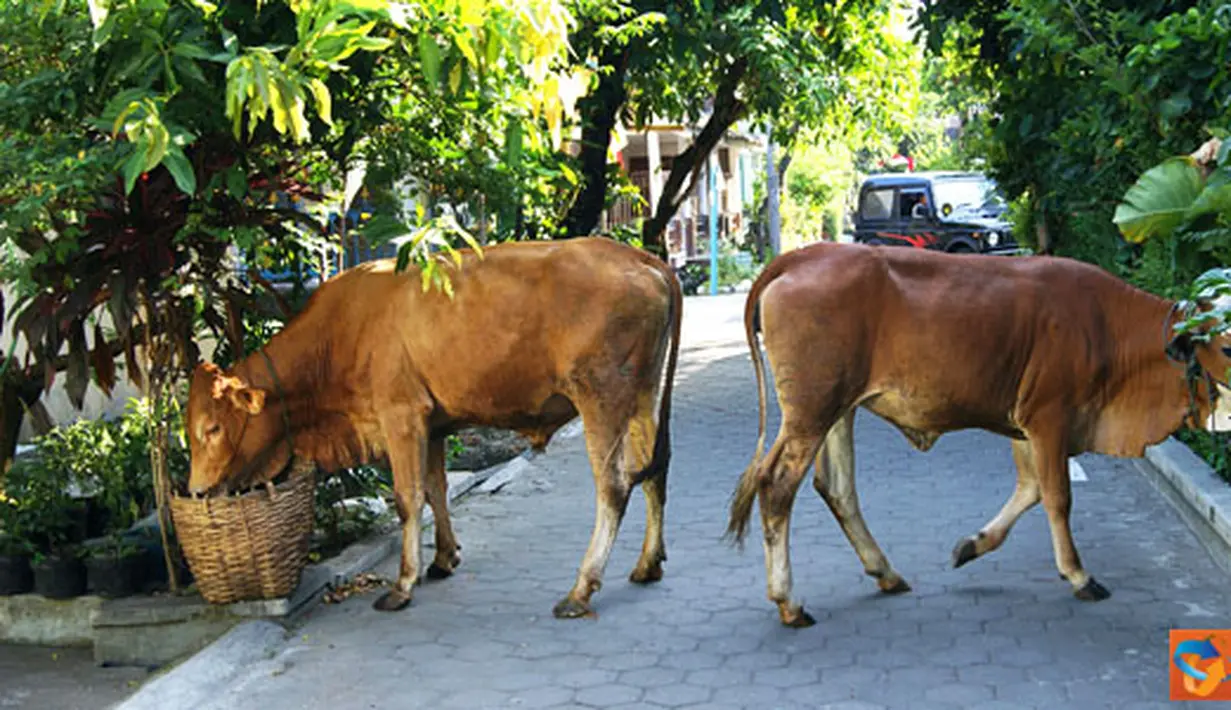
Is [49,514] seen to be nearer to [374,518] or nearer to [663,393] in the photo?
[374,518]

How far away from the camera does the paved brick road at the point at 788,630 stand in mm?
5906

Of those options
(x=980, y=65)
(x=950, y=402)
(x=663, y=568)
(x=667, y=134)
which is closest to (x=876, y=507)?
(x=663, y=568)

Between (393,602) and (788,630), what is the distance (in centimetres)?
191

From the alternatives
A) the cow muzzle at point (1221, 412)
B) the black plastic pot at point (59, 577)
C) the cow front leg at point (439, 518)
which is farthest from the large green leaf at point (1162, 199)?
the black plastic pot at point (59, 577)

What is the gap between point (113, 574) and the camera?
7348 mm

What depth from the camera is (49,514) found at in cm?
755

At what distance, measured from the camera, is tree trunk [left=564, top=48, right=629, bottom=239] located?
12.2 metres

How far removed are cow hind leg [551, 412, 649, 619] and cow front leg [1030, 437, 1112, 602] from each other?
189 centimetres

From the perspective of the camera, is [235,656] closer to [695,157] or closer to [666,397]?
[666,397]

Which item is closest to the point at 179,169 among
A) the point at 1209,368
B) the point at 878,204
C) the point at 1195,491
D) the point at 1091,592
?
the point at 1209,368

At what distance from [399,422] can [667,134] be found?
2570 centimetres

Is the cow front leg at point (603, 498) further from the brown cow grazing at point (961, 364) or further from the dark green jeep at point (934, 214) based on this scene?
the dark green jeep at point (934, 214)

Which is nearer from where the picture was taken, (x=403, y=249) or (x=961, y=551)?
(x=403, y=249)

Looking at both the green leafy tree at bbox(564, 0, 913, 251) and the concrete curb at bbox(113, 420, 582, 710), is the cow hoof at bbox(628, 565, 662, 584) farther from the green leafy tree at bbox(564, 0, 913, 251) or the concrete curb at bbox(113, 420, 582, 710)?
the green leafy tree at bbox(564, 0, 913, 251)
